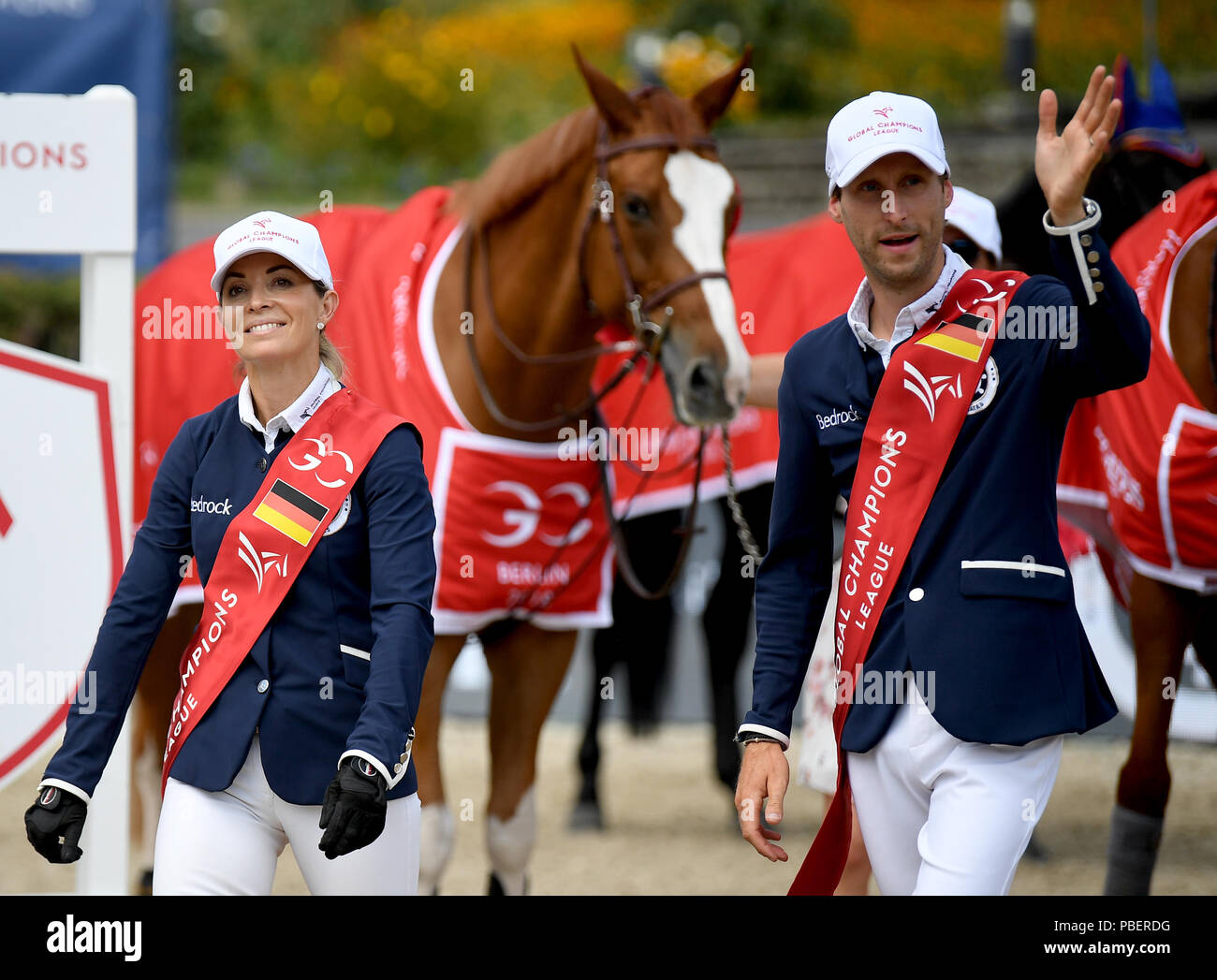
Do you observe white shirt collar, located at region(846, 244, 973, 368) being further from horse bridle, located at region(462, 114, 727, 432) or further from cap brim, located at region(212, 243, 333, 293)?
horse bridle, located at region(462, 114, 727, 432)

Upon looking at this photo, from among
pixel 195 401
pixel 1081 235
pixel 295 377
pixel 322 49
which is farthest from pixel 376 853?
pixel 322 49

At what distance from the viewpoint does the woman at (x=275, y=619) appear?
2.47 m

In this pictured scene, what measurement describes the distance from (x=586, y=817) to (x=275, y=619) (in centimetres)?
407

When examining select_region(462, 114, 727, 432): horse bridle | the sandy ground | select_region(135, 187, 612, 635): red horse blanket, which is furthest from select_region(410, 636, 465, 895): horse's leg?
the sandy ground

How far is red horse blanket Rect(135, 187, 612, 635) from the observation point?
164 inches

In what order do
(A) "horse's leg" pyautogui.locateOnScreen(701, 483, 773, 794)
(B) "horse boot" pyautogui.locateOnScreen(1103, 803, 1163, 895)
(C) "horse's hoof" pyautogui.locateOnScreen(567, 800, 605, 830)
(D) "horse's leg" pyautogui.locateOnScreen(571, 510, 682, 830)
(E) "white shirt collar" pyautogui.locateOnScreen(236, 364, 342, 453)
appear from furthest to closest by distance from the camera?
1. (D) "horse's leg" pyautogui.locateOnScreen(571, 510, 682, 830)
2. (A) "horse's leg" pyautogui.locateOnScreen(701, 483, 773, 794)
3. (C) "horse's hoof" pyautogui.locateOnScreen(567, 800, 605, 830)
4. (B) "horse boot" pyautogui.locateOnScreen(1103, 803, 1163, 895)
5. (E) "white shirt collar" pyautogui.locateOnScreen(236, 364, 342, 453)

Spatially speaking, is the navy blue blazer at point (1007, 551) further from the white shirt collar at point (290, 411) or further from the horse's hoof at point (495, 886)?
the horse's hoof at point (495, 886)

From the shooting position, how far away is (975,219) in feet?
12.8

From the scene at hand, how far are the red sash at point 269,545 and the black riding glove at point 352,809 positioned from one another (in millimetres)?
351

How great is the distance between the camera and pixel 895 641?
8.32ft

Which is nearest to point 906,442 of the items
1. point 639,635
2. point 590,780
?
point 590,780

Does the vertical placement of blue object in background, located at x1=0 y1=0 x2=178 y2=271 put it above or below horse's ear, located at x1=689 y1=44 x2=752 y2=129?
above

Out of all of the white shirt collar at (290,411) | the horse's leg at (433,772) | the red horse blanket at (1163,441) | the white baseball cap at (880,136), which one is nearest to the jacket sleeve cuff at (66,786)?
the white shirt collar at (290,411)

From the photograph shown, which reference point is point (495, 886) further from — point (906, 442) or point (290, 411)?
point (906, 442)
